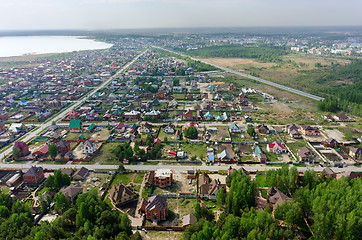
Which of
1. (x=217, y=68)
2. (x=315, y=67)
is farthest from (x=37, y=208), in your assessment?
(x=315, y=67)

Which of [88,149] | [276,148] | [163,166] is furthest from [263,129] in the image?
[88,149]

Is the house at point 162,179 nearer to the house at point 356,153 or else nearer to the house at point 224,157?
the house at point 224,157

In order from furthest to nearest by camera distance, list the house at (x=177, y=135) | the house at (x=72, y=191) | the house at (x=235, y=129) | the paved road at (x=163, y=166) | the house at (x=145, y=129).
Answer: the house at (x=235, y=129), the house at (x=145, y=129), the house at (x=177, y=135), the paved road at (x=163, y=166), the house at (x=72, y=191)

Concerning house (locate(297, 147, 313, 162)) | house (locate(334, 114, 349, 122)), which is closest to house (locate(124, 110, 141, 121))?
house (locate(297, 147, 313, 162))

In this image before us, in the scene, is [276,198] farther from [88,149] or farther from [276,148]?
[88,149]

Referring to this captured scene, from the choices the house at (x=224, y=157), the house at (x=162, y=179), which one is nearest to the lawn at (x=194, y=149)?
the house at (x=224, y=157)

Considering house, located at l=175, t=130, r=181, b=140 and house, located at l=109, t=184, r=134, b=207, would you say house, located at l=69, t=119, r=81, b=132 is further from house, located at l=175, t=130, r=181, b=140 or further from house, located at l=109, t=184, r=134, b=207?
house, located at l=109, t=184, r=134, b=207
